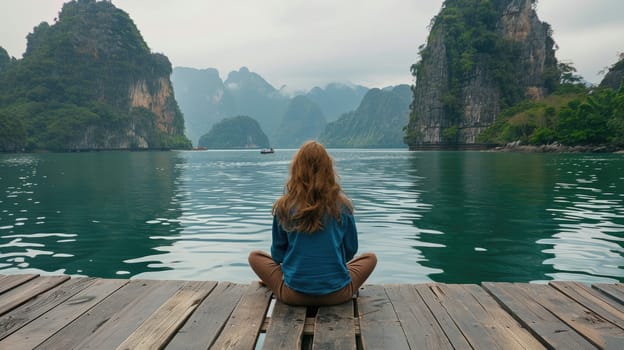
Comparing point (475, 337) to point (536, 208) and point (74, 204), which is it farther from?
point (74, 204)

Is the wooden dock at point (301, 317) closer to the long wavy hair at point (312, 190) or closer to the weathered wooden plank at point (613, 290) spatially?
the weathered wooden plank at point (613, 290)

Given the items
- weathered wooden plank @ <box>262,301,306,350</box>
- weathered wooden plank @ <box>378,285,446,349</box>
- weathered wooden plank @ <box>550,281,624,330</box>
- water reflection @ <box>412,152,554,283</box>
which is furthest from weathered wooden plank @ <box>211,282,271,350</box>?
water reflection @ <box>412,152,554,283</box>

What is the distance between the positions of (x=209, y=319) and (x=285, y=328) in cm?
77

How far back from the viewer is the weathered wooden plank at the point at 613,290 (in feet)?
14.8

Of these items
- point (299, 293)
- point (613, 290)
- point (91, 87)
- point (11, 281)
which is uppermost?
point (91, 87)

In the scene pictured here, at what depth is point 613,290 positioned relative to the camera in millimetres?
4754

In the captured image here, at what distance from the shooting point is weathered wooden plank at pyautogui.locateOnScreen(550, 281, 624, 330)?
400 cm

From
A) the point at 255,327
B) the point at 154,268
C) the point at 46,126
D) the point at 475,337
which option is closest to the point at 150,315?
the point at 255,327

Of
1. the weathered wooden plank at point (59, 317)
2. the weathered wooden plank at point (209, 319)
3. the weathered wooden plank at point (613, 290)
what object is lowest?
the weathered wooden plank at point (613, 290)

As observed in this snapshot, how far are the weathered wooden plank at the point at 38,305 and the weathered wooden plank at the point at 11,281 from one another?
50 centimetres

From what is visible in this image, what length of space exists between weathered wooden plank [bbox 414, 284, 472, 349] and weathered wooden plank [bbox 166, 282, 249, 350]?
197cm

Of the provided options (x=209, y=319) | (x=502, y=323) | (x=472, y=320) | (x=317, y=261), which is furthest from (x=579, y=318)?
(x=209, y=319)

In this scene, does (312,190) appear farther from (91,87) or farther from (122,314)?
(91,87)

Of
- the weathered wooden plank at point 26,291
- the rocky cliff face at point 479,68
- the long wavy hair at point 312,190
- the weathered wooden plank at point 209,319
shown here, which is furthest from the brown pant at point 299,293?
the rocky cliff face at point 479,68
